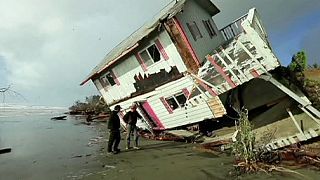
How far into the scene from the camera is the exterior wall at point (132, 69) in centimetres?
1850

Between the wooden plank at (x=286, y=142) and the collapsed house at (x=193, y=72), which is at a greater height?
the collapsed house at (x=193, y=72)

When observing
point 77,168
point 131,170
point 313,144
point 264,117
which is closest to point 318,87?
point 264,117

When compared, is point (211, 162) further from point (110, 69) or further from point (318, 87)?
point (110, 69)

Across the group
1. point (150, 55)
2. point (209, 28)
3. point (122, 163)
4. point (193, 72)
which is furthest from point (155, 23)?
point (122, 163)

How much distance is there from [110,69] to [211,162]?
43.1 ft

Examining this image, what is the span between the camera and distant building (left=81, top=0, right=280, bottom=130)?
45.4 feet

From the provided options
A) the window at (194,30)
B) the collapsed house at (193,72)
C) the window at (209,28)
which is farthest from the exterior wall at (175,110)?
the window at (209,28)

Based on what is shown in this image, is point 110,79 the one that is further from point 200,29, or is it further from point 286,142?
point 286,142

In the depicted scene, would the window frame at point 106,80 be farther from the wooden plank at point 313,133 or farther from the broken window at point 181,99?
the wooden plank at point 313,133

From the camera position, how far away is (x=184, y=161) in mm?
12648

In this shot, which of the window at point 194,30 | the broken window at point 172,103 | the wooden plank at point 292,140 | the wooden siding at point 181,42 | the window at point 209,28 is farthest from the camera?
the window at point 209,28

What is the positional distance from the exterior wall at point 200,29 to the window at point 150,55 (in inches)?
74.9

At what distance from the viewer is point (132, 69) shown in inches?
849

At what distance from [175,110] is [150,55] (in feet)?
11.1
